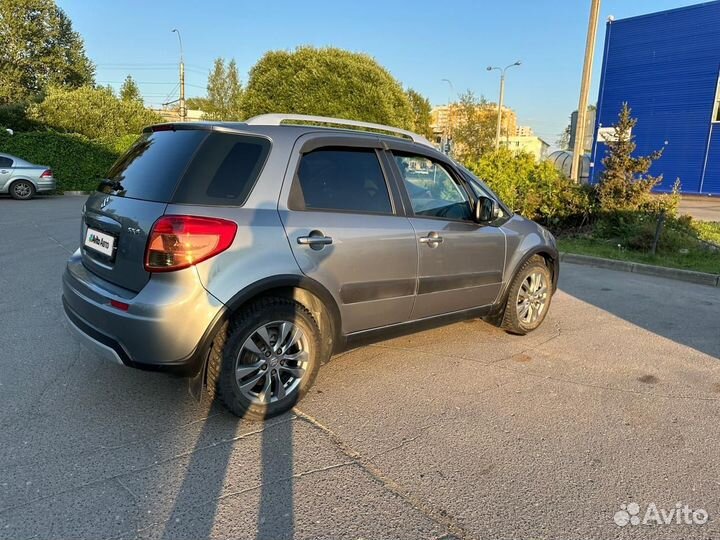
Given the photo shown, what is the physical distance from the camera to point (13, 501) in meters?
2.35

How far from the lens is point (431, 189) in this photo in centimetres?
409

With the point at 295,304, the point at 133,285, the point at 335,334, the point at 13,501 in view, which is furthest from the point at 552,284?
the point at 13,501

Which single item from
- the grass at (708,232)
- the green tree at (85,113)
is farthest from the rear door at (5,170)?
the grass at (708,232)

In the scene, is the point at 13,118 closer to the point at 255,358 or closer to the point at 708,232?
the point at 255,358

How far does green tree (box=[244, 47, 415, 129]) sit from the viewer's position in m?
19.5

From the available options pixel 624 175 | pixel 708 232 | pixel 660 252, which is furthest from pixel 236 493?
pixel 708 232

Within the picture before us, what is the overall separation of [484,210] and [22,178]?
1721 centimetres

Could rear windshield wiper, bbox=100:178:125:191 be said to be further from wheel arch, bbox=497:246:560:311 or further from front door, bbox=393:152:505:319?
wheel arch, bbox=497:246:560:311

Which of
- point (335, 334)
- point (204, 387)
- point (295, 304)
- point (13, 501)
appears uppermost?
point (295, 304)

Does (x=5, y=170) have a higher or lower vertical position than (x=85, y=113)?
lower

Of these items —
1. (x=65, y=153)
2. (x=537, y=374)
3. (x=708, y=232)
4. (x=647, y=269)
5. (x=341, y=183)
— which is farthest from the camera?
(x=65, y=153)

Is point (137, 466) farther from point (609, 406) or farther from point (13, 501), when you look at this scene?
point (609, 406)

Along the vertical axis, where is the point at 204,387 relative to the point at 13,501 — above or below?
above

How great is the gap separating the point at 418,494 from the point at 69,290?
2.50m
